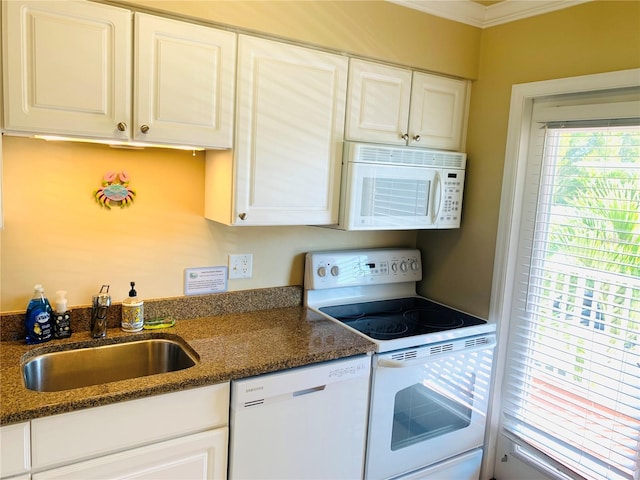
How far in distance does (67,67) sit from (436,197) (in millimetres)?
1608

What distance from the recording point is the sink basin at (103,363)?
5.51ft

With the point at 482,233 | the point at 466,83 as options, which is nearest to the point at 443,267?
the point at 482,233

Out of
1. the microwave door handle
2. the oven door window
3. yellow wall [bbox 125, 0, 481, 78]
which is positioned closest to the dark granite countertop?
the oven door window

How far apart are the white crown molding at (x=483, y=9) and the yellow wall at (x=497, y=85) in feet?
0.10

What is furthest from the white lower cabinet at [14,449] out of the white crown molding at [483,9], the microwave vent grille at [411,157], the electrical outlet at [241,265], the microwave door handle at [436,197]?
the white crown molding at [483,9]

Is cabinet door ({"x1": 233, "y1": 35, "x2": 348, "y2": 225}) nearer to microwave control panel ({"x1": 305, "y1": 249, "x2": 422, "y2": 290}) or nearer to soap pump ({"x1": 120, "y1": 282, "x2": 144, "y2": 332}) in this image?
microwave control panel ({"x1": 305, "y1": 249, "x2": 422, "y2": 290})

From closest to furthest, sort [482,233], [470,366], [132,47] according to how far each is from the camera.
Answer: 1. [132,47]
2. [470,366]
3. [482,233]

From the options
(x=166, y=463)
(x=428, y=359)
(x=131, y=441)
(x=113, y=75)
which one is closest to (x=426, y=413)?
(x=428, y=359)

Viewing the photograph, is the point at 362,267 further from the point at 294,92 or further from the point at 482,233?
the point at 294,92

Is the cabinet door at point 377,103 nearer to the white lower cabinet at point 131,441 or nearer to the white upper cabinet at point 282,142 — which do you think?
the white upper cabinet at point 282,142

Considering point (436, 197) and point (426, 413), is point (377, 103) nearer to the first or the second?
point (436, 197)

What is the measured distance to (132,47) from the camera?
5.20 ft

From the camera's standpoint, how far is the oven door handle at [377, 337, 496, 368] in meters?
1.92

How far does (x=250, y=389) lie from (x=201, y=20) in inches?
51.0
